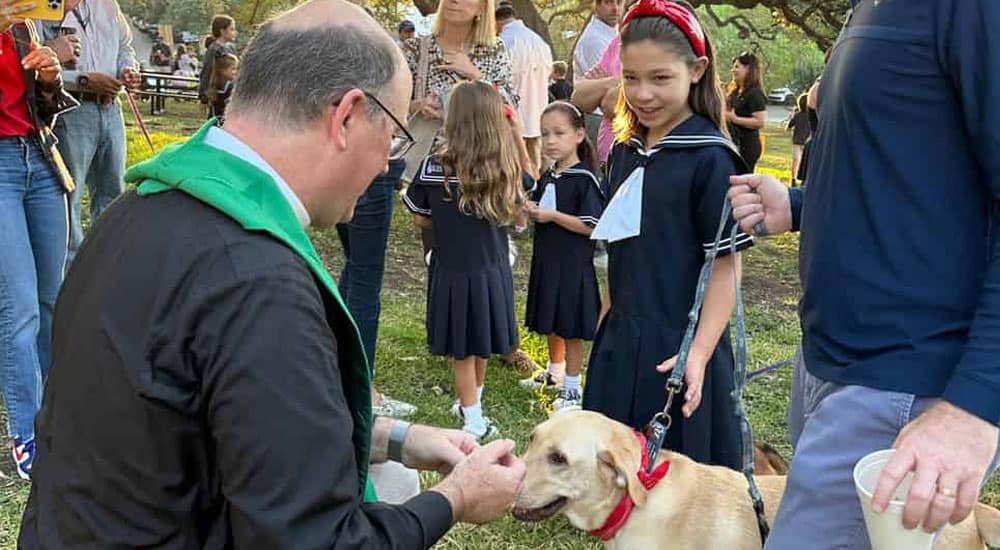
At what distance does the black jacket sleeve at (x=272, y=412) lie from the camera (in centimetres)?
141

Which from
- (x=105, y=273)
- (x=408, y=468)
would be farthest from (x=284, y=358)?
(x=408, y=468)

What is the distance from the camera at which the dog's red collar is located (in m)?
2.93

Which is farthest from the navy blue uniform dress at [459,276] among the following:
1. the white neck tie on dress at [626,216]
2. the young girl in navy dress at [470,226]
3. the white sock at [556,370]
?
the white neck tie on dress at [626,216]

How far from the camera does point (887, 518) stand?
1523 mm

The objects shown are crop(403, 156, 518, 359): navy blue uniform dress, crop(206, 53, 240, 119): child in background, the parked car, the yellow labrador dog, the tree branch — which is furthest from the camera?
the parked car

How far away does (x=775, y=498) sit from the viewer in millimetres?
3014

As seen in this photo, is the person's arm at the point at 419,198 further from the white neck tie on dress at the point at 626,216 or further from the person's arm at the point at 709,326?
the person's arm at the point at 709,326

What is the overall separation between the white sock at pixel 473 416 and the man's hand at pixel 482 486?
3.02 m

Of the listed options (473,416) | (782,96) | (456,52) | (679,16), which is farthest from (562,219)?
(782,96)

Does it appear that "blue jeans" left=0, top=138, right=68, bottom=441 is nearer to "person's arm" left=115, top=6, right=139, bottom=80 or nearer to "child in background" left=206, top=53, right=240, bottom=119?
"person's arm" left=115, top=6, right=139, bottom=80

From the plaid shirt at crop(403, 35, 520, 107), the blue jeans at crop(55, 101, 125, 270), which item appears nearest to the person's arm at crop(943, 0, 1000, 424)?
the plaid shirt at crop(403, 35, 520, 107)

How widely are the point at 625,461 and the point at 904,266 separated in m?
1.37

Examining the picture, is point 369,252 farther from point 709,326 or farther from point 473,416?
point 709,326

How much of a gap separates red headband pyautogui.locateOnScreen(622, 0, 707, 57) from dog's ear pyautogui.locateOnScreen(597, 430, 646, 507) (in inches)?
55.6
